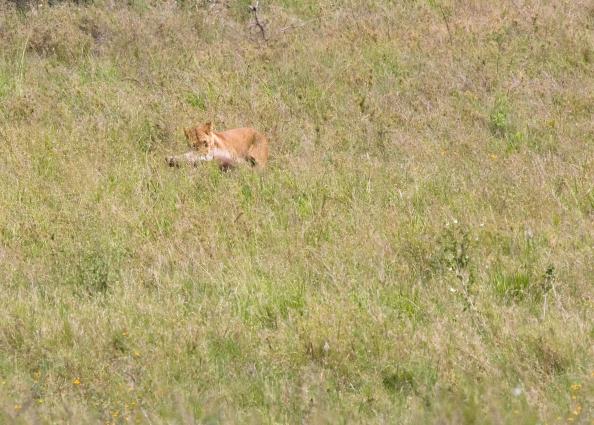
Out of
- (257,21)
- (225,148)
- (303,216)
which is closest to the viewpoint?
(303,216)

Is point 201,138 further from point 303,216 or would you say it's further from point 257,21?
point 257,21

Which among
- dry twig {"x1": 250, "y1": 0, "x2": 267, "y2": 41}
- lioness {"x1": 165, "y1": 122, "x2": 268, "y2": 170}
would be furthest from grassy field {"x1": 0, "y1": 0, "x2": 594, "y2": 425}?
lioness {"x1": 165, "y1": 122, "x2": 268, "y2": 170}

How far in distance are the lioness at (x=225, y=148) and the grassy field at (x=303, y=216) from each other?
20 centimetres

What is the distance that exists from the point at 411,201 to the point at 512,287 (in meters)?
1.93

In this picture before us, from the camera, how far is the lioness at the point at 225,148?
923 centimetres

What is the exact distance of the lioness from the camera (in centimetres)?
923

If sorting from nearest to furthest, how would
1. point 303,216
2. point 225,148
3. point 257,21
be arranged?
1. point 303,216
2. point 225,148
3. point 257,21

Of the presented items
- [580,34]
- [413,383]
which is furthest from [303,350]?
[580,34]

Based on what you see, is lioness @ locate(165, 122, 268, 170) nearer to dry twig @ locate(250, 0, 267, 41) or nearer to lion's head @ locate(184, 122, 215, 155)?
lion's head @ locate(184, 122, 215, 155)

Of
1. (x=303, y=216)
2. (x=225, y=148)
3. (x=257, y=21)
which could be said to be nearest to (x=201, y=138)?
(x=225, y=148)

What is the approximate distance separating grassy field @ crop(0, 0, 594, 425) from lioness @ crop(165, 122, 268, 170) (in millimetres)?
203

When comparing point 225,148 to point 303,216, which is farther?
point 225,148

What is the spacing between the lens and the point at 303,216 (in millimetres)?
7918

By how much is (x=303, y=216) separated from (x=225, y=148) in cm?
A: 171
